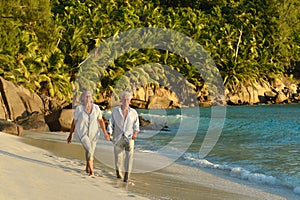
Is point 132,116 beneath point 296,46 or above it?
beneath

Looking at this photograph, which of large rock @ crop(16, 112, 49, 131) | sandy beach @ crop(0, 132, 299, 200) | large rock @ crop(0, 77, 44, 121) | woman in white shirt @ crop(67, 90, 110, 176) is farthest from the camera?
large rock @ crop(0, 77, 44, 121)

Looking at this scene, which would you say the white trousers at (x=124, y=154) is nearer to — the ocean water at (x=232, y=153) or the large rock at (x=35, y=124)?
the ocean water at (x=232, y=153)

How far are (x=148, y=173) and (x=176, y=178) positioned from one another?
0.66m

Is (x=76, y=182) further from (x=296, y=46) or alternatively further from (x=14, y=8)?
(x=296, y=46)

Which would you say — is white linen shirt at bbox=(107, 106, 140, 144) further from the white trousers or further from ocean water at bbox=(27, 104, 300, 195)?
ocean water at bbox=(27, 104, 300, 195)

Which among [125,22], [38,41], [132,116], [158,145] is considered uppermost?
[125,22]

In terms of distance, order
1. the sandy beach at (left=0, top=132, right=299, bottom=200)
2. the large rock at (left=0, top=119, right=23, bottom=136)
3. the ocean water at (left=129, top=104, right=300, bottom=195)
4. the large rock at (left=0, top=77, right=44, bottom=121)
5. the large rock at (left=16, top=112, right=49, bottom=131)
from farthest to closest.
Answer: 1. the large rock at (left=0, top=77, right=44, bottom=121)
2. the large rock at (left=16, top=112, right=49, bottom=131)
3. the large rock at (left=0, top=119, right=23, bottom=136)
4. the ocean water at (left=129, top=104, right=300, bottom=195)
5. the sandy beach at (left=0, top=132, right=299, bottom=200)

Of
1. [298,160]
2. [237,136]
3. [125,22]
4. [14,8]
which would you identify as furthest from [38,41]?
[298,160]

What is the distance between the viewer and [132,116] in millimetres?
8133

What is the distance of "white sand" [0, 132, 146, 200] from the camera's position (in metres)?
6.05

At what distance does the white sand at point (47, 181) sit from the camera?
605 cm

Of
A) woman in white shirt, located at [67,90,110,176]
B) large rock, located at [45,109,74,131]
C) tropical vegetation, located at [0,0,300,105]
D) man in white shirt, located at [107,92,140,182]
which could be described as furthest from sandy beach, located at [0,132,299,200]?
tropical vegetation, located at [0,0,300,105]

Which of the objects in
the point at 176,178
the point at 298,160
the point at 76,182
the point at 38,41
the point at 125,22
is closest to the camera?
the point at 76,182

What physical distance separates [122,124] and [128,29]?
41.8 meters
